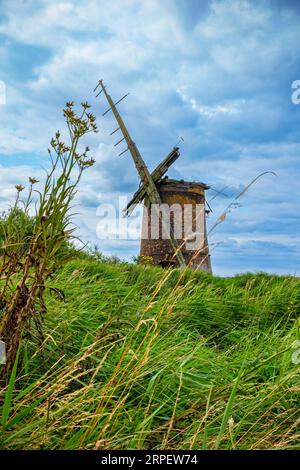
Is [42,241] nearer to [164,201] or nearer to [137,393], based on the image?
[137,393]

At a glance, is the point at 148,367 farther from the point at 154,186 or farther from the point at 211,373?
the point at 154,186

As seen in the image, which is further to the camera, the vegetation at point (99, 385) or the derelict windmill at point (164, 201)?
the derelict windmill at point (164, 201)

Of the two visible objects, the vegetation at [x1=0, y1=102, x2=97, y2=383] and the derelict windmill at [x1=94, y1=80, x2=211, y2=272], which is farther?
the derelict windmill at [x1=94, y1=80, x2=211, y2=272]

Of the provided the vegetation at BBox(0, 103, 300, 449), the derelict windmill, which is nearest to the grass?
the vegetation at BBox(0, 103, 300, 449)

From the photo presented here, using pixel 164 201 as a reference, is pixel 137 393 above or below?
below

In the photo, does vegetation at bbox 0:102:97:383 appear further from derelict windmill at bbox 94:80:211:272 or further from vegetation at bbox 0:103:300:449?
derelict windmill at bbox 94:80:211:272

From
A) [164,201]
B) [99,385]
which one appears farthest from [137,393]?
[164,201]

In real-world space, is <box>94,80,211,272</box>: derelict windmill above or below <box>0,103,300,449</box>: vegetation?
above

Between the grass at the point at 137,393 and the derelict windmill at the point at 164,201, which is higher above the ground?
the derelict windmill at the point at 164,201

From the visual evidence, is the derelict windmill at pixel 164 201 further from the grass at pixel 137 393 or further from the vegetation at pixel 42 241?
the vegetation at pixel 42 241

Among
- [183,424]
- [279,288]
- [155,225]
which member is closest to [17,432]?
[183,424]

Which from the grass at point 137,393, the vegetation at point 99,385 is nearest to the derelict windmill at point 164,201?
the grass at point 137,393
